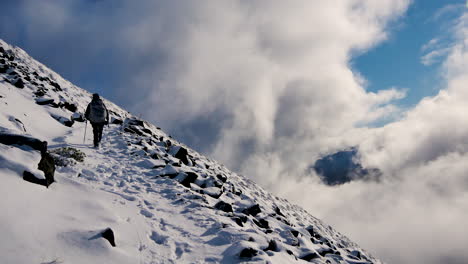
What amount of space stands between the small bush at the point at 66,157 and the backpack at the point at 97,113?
413cm

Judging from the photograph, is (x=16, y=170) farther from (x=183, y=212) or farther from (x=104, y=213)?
(x=183, y=212)

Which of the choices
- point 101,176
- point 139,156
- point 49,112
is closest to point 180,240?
point 101,176

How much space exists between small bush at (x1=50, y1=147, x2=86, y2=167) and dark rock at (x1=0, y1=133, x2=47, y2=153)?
2387 millimetres

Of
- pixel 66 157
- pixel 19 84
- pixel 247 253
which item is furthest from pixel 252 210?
pixel 19 84

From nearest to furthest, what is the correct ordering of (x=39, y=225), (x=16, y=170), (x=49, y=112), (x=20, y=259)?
(x=20, y=259), (x=39, y=225), (x=16, y=170), (x=49, y=112)

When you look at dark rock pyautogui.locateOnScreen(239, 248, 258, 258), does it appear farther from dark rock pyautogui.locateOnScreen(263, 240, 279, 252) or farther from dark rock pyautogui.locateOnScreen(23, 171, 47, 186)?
dark rock pyautogui.locateOnScreen(23, 171, 47, 186)

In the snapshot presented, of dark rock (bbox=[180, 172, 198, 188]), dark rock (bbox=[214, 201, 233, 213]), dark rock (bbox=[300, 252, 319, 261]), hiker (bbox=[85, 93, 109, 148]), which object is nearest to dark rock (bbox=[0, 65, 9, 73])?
hiker (bbox=[85, 93, 109, 148])

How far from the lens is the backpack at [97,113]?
15.1 metres

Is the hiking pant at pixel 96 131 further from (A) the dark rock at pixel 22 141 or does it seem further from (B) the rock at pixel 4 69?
(B) the rock at pixel 4 69

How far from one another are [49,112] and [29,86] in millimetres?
5659

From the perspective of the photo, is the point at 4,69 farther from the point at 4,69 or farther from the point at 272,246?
the point at 272,246

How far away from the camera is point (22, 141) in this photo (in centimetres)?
731

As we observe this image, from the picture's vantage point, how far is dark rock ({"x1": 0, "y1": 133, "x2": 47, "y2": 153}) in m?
7.17

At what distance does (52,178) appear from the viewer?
7211 millimetres
